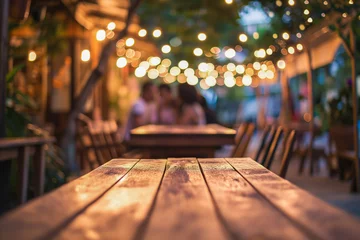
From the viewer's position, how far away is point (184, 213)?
5.78 ft

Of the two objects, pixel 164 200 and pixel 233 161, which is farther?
pixel 233 161

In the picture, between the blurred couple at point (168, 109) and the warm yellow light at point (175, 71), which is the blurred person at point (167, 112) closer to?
the blurred couple at point (168, 109)

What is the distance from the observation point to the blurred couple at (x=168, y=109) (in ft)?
29.9

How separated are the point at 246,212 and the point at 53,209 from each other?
60 centimetres

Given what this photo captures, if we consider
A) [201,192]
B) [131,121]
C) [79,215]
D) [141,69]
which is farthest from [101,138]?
[141,69]

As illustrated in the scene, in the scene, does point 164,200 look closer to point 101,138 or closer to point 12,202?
point 12,202

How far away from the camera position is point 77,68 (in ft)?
43.4

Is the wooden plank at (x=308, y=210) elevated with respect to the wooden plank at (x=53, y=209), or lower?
elevated

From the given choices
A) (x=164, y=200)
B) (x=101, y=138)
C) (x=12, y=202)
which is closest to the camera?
(x=164, y=200)

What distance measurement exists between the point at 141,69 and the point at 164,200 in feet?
35.4

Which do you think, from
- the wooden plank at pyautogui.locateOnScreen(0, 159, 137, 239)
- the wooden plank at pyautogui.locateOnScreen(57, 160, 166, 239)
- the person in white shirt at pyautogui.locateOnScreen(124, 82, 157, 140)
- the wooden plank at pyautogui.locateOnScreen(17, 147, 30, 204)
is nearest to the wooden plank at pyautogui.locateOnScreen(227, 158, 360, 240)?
the wooden plank at pyautogui.locateOnScreen(57, 160, 166, 239)

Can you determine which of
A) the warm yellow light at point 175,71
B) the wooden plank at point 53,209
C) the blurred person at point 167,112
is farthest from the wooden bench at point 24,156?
the warm yellow light at point 175,71

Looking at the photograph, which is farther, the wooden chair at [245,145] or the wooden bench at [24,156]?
the wooden chair at [245,145]

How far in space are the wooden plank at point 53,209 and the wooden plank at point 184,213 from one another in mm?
247
